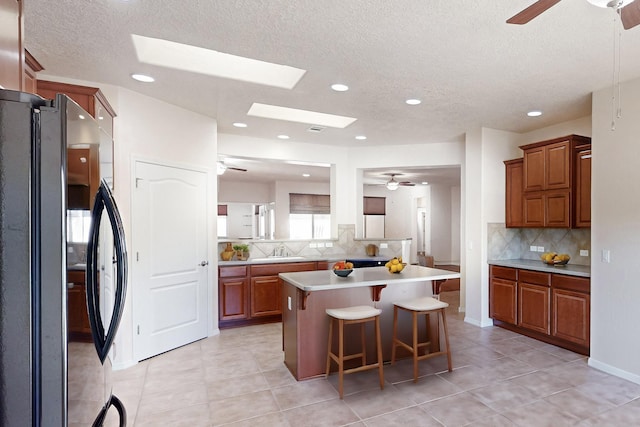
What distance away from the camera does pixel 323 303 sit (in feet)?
10.3

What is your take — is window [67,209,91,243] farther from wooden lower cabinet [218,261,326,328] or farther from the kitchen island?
wooden lower cabinet [218,261,326,328]

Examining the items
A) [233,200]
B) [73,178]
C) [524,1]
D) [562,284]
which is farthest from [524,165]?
[233,200]

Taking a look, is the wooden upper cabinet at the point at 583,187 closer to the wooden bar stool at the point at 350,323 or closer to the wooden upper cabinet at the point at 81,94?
the wooden bar stool at the point at 350,323

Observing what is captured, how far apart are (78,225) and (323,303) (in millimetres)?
2333

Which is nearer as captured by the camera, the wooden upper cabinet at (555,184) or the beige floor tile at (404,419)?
the beige floor tile at (404,419)

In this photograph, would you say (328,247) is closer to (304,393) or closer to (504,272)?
(504,272)

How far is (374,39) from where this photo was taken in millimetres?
2363

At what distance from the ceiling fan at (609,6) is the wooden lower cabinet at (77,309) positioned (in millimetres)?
2167

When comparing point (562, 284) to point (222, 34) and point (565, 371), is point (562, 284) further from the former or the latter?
point (222, 34)

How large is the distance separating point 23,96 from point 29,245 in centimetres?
42

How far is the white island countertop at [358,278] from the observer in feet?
9.32

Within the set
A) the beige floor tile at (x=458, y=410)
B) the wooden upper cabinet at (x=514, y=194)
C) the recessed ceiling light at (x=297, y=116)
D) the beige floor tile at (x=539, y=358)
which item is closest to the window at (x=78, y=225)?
the beige floor tile at (x=458, y=410)

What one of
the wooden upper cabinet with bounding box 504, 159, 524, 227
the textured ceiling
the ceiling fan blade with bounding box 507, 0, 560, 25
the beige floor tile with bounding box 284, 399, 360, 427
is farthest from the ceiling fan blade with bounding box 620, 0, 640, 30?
the wooden upper cabinet with bounding box 504, 159, 524, 227

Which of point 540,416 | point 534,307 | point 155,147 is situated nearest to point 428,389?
point 540,416
